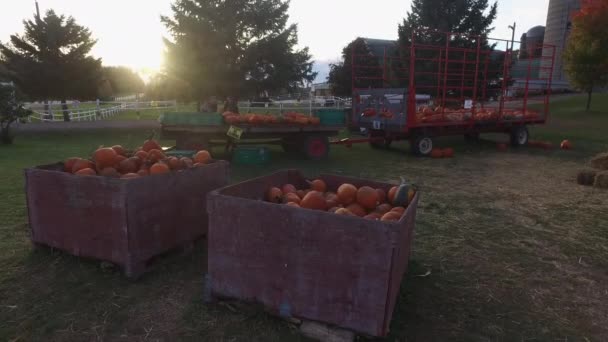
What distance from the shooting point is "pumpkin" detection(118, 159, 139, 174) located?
3820 mm

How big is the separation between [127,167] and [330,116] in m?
6.57

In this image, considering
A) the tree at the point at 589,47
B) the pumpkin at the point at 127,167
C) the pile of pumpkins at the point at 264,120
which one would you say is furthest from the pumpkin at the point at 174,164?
the tree at the point at 589,47

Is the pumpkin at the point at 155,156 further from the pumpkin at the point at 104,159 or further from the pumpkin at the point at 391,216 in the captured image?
the pumpkin at the point at 391,216

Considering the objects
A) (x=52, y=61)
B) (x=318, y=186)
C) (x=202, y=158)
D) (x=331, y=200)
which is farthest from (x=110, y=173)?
(x=52, y=61)

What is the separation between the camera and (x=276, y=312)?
9.01 feet

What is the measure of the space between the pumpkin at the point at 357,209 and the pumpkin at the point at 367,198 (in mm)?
44

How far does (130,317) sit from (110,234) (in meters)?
0.84

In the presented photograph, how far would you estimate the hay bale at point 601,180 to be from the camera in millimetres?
7023

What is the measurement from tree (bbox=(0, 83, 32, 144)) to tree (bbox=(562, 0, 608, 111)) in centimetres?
2620

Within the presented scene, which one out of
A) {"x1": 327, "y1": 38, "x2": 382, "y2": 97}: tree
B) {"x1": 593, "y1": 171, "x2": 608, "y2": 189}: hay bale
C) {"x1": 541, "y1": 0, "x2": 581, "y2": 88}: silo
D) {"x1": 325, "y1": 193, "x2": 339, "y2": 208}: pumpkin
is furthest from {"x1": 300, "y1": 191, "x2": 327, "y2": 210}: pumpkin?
{"x1": 541, "y1": 0, "x2": 581, "y2": 88}: silo

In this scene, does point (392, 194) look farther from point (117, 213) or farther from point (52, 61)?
point (52, 61)

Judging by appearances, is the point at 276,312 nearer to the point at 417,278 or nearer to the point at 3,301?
the point at 417,278

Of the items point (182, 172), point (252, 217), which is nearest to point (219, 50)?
point (182, 172)

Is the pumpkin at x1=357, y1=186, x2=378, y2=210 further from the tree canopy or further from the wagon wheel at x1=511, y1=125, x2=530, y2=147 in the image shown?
the tree canopy
